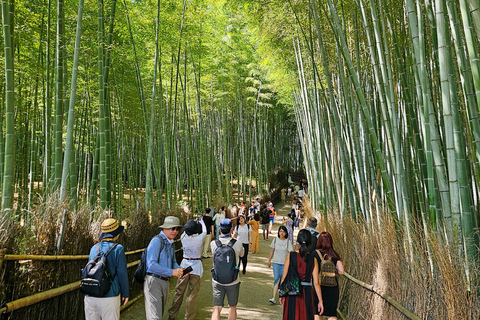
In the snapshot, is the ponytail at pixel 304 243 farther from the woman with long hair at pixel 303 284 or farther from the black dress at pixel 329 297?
the black dress at pixel 329 297

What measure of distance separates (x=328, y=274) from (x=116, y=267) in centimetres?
171

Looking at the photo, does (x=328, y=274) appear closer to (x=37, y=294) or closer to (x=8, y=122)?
(x=37, y=294)

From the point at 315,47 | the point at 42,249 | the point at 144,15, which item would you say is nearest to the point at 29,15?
the point at 144,15

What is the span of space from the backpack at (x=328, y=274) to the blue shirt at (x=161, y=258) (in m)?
1.23

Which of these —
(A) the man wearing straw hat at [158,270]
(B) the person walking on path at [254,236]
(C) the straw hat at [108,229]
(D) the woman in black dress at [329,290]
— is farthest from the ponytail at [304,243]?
(B) the person walking on path at [254,236]

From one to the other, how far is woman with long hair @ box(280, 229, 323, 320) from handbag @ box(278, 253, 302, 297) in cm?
2

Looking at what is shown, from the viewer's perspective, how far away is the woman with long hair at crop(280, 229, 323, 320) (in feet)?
9.25

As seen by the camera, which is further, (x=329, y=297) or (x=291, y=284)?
(x=329, y=297)

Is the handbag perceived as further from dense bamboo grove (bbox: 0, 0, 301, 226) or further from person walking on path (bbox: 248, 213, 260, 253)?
person walking on path (bbox: 248, 213, 260, 253)

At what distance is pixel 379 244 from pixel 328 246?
1.49 feet

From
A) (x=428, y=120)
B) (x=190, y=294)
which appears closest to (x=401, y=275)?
(x=428, y=120)

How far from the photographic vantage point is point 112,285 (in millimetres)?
2295

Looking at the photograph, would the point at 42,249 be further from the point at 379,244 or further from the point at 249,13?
the point at 249,13

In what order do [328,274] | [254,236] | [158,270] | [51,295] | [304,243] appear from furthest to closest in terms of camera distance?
[254,236] < [328,274] < [304,243] < [158,270] < [51,295]
